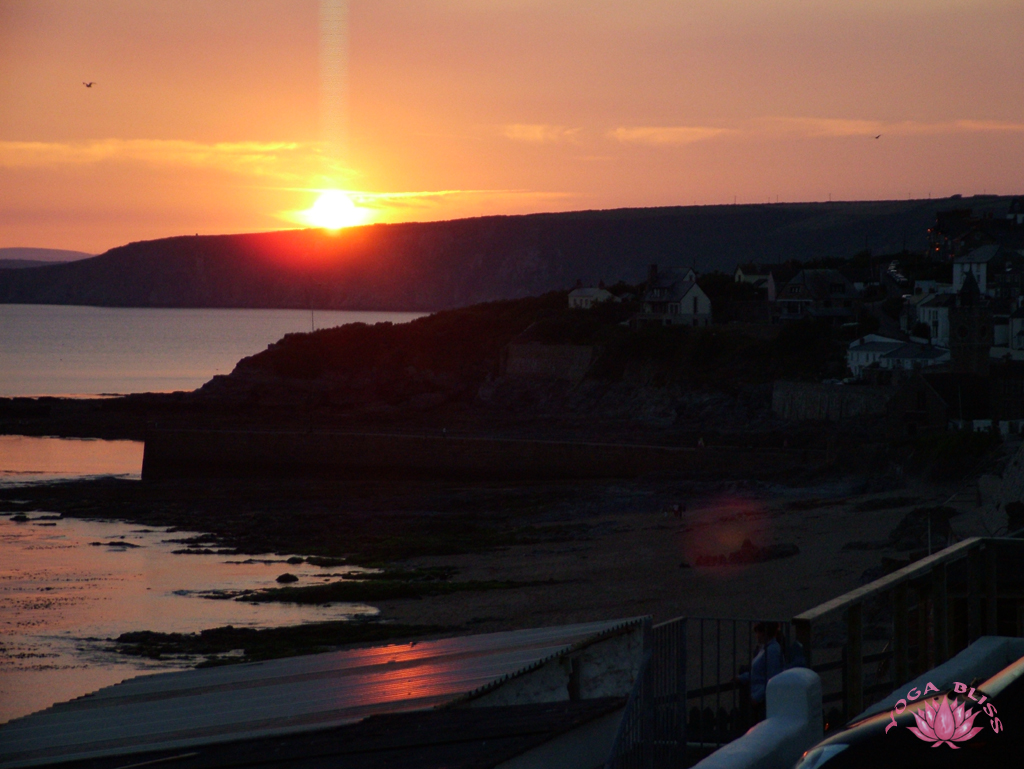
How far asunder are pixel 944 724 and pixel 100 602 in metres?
26.3

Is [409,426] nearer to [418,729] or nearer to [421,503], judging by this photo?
[421,503]

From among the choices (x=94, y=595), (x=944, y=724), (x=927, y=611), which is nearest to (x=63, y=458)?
(x=94, y=595)

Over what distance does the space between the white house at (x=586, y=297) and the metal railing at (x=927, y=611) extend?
3099 inches

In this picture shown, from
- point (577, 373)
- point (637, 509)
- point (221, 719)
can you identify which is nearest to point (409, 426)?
point (577, 373)

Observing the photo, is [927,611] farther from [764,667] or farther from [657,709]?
[657,709]

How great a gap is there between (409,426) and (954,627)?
55.5 meters

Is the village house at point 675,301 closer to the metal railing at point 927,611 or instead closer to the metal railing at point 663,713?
the metal railing at point 927,611

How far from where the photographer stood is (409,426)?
6166cm

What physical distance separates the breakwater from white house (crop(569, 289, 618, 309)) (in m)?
38.6

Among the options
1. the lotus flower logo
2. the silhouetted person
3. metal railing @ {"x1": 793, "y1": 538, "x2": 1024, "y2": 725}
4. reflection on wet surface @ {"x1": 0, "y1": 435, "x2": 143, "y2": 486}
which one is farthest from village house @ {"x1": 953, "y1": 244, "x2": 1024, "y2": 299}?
the lotus flower logo

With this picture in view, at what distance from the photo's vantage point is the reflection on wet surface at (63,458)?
164ft

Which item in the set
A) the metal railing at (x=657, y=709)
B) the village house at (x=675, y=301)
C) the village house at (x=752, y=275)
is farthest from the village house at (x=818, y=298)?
the metal railing at (x=657, y=709)

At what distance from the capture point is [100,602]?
26.6 m

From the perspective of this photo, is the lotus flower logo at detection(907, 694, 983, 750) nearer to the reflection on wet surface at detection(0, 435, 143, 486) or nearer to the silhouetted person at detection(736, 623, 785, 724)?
the silhouetted person at detection(736, 623, 785, 724)
